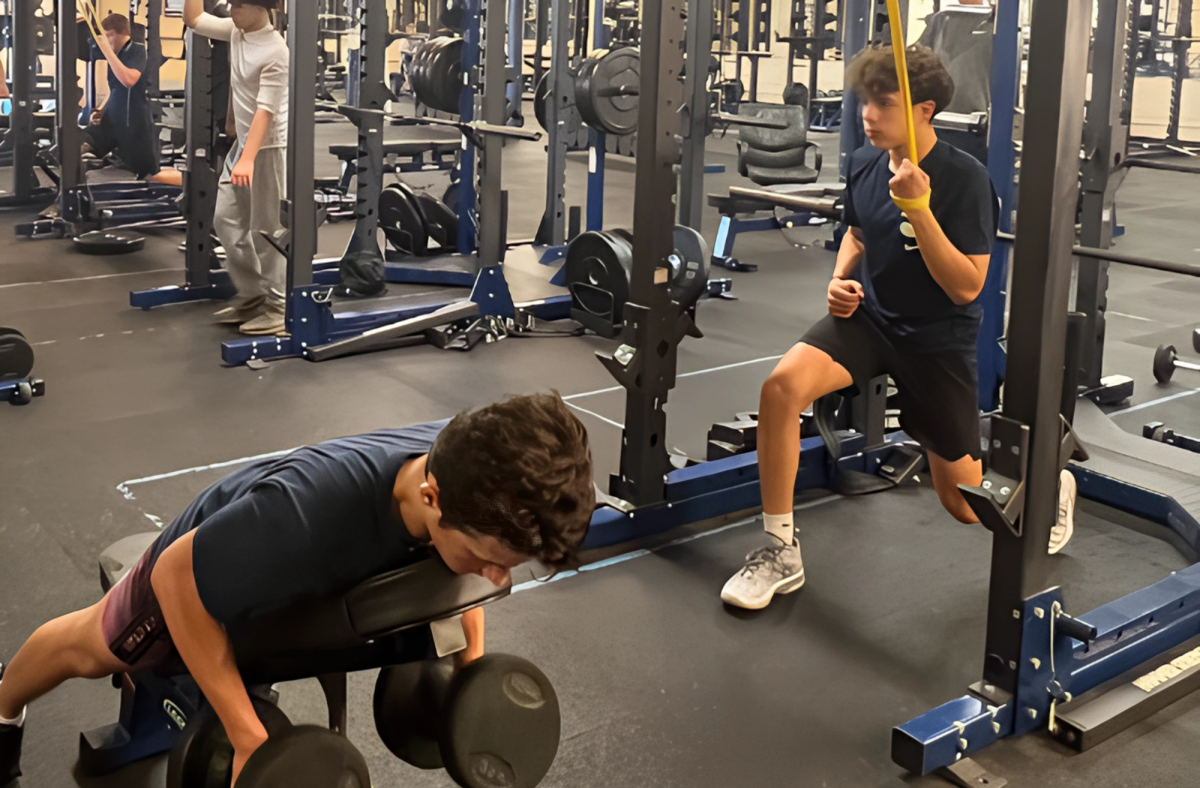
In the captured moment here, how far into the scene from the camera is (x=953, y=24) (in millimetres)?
4145

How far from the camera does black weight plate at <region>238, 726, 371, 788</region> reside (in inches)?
56.4

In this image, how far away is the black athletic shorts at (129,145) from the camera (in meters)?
7.38

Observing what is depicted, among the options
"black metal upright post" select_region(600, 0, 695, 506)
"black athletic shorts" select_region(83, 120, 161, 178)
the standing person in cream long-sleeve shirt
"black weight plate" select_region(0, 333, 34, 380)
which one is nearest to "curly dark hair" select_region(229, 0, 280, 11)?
the standing person in cream long-sleeve shirt

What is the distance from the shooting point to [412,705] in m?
1.69

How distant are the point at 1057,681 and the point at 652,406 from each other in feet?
3.80

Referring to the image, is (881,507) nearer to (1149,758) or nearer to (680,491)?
(680,491)

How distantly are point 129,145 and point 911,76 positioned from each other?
20.1 feet

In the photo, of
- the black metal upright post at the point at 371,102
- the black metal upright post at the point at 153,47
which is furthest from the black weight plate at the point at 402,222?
the black metal upright post at the point at 153,47

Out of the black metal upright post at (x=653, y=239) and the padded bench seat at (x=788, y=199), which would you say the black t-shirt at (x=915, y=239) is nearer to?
the black metal upright post at (x=653, y=239)

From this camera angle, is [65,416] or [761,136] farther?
[761,136]

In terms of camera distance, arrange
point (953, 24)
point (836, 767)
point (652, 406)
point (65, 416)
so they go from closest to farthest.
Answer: point (836, 767), point (652, 406), point (65, 416), point (953, 24)

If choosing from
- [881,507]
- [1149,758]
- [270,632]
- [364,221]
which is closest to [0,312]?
[364,221]

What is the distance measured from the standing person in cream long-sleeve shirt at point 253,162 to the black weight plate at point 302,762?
344cm

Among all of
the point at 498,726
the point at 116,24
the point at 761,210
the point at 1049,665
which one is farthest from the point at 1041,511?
the point at 116,24
